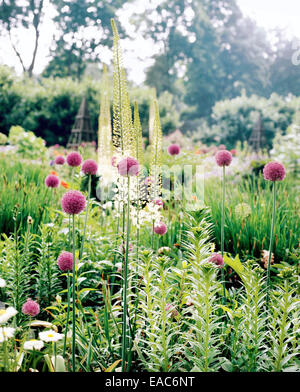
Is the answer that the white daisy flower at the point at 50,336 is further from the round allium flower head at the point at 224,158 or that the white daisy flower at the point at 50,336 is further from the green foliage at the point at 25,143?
the green foliage at the point at 25,143

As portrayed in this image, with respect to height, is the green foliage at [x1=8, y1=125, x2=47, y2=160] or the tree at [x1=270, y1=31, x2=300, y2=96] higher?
→ the tree at [x1=270, y1=31, x2=300, y2=96]

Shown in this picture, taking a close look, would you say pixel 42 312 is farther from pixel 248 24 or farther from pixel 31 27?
pixel 248 24

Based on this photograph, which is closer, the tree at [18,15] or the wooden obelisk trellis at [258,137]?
the tree at [18,15]

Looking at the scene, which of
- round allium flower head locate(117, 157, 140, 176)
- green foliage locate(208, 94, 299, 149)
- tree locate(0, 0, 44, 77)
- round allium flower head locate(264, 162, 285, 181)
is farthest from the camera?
green foliage locate(208, 94, 299, 149)

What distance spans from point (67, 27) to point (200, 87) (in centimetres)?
1864

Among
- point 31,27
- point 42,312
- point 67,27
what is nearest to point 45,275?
point 42,312

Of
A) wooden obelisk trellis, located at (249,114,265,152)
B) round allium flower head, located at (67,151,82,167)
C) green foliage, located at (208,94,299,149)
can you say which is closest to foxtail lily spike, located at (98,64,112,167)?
round allium flower head, located at (67,151,82,167)

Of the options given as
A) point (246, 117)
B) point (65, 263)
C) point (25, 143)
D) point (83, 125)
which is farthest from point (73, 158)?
point (246, 117)

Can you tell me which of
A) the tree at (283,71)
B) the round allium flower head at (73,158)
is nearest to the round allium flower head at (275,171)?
the round allium flower head at (73,158)

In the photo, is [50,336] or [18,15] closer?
[50,336]

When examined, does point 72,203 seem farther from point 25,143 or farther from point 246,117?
point 246,117

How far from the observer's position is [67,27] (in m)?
4.14

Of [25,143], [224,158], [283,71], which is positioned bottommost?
[224,158]

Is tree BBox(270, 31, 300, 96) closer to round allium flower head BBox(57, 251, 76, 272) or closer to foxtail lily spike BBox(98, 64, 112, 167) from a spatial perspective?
foxtail lily spike BBox(98, 64, 112, 167)
